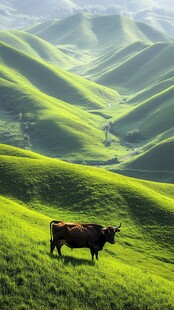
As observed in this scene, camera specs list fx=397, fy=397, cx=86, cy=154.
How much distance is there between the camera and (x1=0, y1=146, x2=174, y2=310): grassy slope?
3222cm

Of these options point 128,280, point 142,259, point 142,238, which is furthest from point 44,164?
point 128,280

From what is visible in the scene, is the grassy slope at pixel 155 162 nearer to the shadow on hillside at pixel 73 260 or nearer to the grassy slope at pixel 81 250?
the grassy slope at pixel 81 250

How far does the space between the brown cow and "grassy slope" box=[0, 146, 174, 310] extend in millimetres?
1896

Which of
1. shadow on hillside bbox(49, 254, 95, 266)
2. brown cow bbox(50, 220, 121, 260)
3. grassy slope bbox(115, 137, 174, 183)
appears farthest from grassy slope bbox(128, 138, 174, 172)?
brown cow bbox(50, 220, 121, 260)

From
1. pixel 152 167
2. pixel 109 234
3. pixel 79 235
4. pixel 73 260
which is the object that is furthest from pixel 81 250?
pixel 152 167

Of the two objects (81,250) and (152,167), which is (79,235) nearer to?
(81,250)

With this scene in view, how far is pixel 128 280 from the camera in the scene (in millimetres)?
36500

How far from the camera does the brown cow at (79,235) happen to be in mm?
32281

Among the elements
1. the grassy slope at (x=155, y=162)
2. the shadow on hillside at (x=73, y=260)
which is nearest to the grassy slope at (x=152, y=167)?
the grassy slope at (x=155, y=162)

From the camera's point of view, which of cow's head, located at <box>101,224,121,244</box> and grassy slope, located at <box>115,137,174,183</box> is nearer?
cow's head, located at <box>101,224,121,244</box>

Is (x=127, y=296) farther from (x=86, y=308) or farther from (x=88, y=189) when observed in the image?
(x=88, y=189)

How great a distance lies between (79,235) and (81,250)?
10160mm

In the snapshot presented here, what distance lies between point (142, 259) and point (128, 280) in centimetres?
1622

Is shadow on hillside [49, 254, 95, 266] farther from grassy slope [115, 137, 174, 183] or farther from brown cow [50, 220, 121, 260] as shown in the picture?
grassy slope [115, 137, 174, 183]
